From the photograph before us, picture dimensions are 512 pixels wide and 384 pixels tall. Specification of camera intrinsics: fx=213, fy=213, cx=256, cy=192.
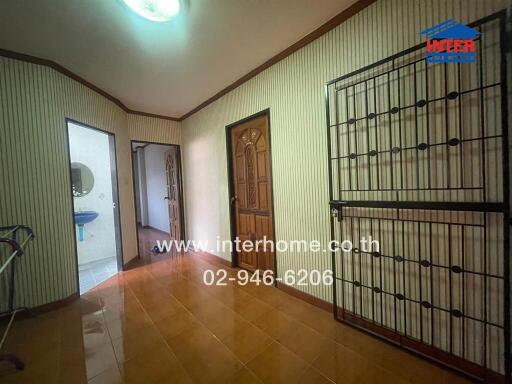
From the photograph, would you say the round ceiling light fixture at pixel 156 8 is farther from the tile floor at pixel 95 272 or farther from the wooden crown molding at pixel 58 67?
the tile floor at pixel 95 272

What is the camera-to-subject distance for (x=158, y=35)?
184 cm

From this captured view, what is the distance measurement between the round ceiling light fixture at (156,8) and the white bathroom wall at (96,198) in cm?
271

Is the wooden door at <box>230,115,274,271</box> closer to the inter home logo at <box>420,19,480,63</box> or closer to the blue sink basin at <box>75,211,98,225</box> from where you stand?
the inter home logo at <box>420,19,480,63</box>

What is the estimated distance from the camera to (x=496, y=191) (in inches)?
46.2

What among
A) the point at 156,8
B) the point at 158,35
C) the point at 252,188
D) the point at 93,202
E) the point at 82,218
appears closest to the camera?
the point at 156,8

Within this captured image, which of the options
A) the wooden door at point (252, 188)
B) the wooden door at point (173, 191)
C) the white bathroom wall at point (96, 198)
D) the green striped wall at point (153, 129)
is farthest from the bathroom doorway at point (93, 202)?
the wooden door at point (252, 188)

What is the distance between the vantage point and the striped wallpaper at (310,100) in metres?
1.41

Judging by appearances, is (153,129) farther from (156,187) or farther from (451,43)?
(451,43)

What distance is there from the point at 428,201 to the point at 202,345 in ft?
6.25

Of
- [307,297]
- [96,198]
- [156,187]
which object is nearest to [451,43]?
[307,297]

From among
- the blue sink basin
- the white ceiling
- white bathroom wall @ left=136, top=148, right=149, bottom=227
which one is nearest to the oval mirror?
the blue sink basin

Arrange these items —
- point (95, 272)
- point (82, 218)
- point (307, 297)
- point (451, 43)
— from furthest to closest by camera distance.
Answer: point (82, 218) → point (95, 272) → point (307, 297) → point (451, 43)

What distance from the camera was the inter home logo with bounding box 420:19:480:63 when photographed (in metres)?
1.21

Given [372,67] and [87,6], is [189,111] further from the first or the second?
[372,67]
